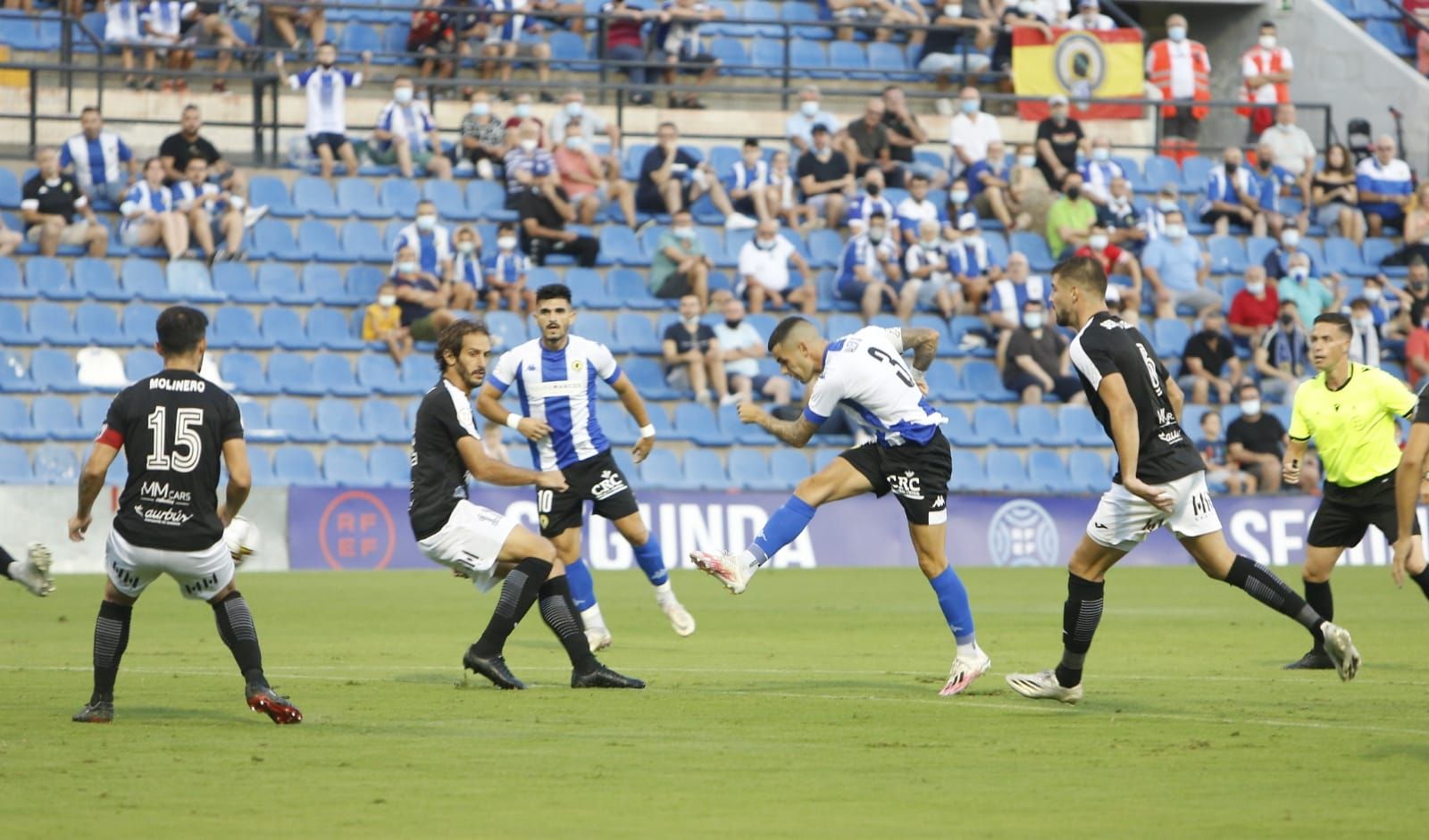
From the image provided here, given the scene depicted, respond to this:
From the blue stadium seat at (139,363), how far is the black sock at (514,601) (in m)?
13.9

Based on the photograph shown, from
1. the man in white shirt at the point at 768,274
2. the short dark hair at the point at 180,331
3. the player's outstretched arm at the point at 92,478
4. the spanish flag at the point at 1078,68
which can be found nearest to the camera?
the player's outstretched arm at the point at 92,478

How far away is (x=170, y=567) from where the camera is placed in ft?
31.1

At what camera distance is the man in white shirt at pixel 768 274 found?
2716cm

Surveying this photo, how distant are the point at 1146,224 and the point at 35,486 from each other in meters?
16.2

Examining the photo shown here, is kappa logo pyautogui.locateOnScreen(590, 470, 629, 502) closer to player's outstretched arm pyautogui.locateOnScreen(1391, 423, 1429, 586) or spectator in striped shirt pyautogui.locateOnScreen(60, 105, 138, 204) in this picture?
player's outstretched arm pyautogui.locateOnScreen(1391, 423, 1429, 586)

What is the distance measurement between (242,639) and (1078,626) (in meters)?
4.23

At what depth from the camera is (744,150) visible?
28.2m

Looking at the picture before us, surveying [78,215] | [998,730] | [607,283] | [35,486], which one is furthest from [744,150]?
[998,730]

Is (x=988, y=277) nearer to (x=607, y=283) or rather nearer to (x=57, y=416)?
(x=607, y=283)

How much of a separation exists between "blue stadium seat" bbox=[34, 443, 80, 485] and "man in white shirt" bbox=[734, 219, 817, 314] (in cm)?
896

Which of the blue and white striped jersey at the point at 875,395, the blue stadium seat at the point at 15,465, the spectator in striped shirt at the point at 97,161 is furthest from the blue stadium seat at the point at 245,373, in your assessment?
the blue and white striped jersey at the point at 875,395

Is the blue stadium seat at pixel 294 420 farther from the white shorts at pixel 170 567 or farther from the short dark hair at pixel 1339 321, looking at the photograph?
the white shorts at pixel 170 567

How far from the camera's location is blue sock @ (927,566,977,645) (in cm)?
1138

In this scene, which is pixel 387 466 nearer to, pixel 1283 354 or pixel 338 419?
pixel 338 419
